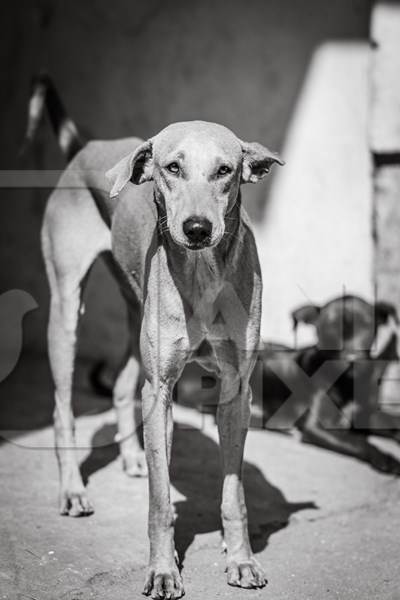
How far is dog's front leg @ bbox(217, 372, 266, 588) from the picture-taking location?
3434mm

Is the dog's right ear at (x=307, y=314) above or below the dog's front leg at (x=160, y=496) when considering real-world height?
above

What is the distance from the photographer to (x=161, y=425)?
135 inches

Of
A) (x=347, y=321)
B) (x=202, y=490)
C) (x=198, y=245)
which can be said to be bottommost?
(x=202, y=490)

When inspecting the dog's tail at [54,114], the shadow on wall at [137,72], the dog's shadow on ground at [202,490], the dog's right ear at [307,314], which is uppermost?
the shadow on wall at [137,72]

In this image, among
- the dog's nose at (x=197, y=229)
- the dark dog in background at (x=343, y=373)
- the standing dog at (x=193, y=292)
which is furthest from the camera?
the dark dog in background at (x=343, y=373)

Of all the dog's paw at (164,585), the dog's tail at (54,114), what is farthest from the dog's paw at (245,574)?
the dog's tail at (54,114)

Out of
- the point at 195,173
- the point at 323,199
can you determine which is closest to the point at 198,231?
the point at 195,173

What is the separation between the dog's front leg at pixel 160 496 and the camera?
10.8ft

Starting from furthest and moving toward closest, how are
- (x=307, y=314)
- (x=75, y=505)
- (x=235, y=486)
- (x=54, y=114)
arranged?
(x=307, y=314) → (x=54, y=114) → (x=75, y=505) → (x=235, y=486)

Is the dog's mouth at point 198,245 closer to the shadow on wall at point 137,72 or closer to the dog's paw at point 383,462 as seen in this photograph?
the dog's paw at point 383,462

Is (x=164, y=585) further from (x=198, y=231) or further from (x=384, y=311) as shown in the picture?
(x=384, y=311)

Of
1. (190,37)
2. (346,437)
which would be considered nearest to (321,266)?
(346,437)

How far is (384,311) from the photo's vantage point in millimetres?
5406

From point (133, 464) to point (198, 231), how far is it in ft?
6.09
